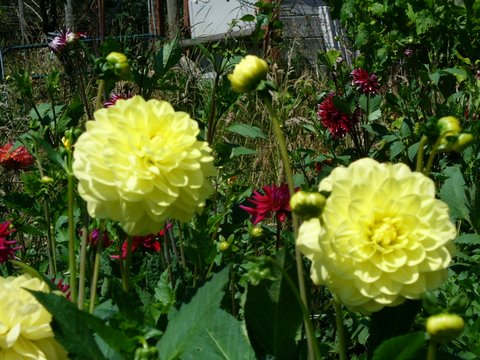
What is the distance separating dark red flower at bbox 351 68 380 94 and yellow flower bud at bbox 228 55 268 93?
168 cm

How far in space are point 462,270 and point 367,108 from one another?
3.34 ft

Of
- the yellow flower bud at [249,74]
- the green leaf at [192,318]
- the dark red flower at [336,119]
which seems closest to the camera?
the green leaf at [192,318]

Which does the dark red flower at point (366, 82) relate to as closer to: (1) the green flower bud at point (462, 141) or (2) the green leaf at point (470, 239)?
(2) the green leaf at point (470, 239)

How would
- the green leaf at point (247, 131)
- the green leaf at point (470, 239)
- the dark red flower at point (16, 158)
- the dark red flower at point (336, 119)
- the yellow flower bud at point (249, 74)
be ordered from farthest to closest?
the dark red flower at point (336, 119) → the dark red flower at point (16, 158) → the green leaf at point (247, 131) → the green leaf at point (470, 239) → the yellow flower bud at point (249, 74)

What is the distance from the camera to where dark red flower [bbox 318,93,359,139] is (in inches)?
96.0

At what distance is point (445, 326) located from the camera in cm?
67

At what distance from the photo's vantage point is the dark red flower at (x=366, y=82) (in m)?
2.58

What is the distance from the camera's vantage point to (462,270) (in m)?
1.66

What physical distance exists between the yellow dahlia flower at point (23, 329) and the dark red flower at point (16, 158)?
1539 mm

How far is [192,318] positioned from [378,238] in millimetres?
210

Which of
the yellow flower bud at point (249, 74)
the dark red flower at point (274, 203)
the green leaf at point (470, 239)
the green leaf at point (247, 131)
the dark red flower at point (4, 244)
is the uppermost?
the yellow flower bud at point (249, 74)

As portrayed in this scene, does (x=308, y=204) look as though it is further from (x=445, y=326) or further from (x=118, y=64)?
(x=118, y=64)

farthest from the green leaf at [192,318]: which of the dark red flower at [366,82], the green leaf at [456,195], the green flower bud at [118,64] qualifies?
the dark red flower at [366,82]

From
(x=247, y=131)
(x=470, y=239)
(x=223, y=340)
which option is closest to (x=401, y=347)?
(x=223, y=340)
